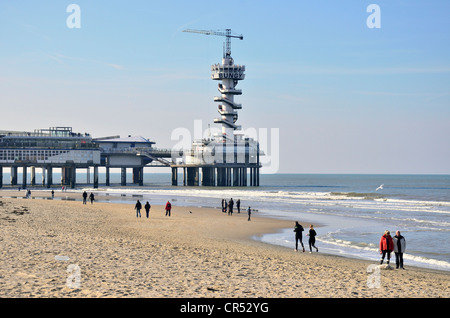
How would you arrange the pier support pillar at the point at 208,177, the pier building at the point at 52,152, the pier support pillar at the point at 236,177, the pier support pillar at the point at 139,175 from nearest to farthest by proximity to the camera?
1. the pier building at the point at 52,152
2. the pier support pillar at the point at 208,177
3. the pier support pillar at the point at 139,175
4. the pier support pillar at the point at 236,177

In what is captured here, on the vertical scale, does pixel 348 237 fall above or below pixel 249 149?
below

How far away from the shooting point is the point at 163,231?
92.1 ft

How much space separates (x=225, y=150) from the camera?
10556cm

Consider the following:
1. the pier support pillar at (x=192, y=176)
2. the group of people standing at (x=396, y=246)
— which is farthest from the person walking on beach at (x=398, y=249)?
the pier support pillar at (x=192, y=176)

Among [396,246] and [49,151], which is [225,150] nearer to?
[49,151]

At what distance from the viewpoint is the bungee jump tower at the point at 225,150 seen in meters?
105

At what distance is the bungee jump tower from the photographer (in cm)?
10519

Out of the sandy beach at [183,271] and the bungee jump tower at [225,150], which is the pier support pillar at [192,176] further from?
the sandy beach at [183,271]

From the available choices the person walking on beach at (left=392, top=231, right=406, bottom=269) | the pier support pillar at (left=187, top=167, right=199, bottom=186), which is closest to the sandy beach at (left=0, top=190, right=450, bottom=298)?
the person walking on beach at (left=392, top=231, right=406, bottom=269)

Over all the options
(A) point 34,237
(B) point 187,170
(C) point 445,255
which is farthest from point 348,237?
(B) point 187,170

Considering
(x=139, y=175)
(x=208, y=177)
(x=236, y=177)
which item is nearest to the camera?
(x=208, y=177)

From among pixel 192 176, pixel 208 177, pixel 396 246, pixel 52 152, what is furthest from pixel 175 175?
pixel 396 246
